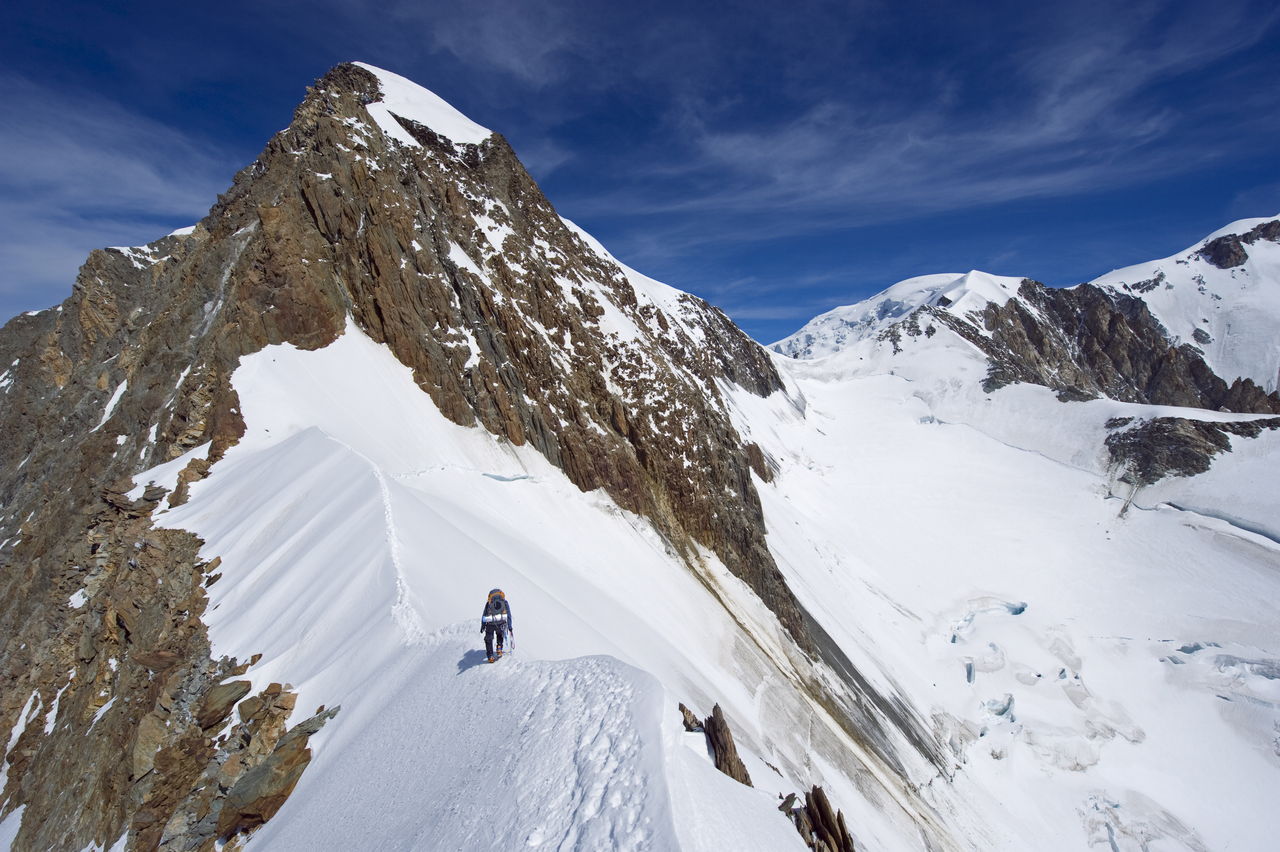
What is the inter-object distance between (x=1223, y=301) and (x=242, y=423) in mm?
166471

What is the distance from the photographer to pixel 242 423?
19984mm

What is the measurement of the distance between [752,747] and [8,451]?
50.8 meters

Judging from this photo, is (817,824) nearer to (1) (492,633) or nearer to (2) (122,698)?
(1) (492,633)

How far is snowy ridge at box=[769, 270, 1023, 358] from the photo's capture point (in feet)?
382

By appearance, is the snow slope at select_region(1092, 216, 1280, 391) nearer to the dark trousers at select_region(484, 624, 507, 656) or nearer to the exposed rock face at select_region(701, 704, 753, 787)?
the exposed rock face at select_region(701, 704, 753, 787)

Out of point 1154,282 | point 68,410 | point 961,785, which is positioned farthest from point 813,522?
point 1154,282

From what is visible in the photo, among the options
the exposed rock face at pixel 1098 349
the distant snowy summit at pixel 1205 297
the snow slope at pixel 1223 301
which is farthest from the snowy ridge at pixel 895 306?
the snow slope at pixel 1223 301

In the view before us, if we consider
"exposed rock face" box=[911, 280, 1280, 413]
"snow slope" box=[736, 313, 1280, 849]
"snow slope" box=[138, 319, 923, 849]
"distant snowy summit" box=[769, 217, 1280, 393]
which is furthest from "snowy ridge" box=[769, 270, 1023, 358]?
"snow slope" box=[138, 319, 923, 849]

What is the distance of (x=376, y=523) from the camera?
13586mm

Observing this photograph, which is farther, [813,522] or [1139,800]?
[813,522]

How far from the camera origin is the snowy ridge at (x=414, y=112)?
35.9 m

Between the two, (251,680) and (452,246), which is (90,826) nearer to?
(251,680)

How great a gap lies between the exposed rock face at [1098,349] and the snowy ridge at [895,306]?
3298 mm

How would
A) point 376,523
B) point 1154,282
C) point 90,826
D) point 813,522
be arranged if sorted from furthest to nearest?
point 1154,282 < point 813,522 < point 376,523 < point 90,826
